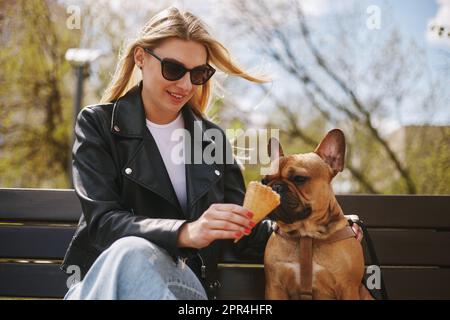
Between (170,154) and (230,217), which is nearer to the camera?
(230,217)

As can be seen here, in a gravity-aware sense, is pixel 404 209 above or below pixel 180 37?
below

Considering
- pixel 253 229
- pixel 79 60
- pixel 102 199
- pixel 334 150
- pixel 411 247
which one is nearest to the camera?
pixel 102 199

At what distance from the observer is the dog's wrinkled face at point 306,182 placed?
8.19 ft

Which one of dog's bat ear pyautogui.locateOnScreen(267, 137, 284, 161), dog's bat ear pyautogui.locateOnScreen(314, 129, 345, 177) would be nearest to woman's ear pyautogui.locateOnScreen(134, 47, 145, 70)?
dog's bat ear pyautogui.locateOnScreen(267, 137, 284, 161)

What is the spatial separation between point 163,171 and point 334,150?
0.78 m

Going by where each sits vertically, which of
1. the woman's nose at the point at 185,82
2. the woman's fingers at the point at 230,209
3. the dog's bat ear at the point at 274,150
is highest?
the woman's nose at the point at 185,82

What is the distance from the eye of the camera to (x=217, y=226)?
6.70 feet

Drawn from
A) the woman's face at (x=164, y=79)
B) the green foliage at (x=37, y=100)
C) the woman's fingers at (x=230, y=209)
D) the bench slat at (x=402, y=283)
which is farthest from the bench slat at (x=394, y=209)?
the green foliage at (x=37, y=100)

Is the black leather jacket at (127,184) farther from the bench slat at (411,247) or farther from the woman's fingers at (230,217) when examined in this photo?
the bench slat at (411,247)

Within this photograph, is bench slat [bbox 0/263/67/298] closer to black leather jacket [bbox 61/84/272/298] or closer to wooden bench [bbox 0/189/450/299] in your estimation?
wooden bench [bbox 0/189/450/299]

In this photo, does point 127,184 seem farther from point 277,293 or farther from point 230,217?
point 277,293

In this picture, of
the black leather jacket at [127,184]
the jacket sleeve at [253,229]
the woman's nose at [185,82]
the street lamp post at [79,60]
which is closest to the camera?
the black leather jacket at [127,184]

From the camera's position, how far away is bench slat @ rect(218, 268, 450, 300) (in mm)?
2984

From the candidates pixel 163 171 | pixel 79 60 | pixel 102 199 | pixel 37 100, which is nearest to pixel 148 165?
pixel 163 171
